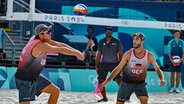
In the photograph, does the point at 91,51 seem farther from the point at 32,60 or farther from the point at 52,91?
the point at 32,60

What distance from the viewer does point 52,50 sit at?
20.3 feet

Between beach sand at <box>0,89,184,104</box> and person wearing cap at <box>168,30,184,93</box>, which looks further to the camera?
person wearing cap at <box>168,30,184,93</box>

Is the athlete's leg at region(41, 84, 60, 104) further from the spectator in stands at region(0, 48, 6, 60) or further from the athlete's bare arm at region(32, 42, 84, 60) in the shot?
the spectator in stands at region(0, 48, 6, 60)

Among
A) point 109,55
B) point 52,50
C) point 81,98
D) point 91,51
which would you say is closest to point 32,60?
point 52,50

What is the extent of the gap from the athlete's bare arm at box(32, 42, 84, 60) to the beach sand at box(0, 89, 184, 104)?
3.45m

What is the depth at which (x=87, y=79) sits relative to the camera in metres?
12.2

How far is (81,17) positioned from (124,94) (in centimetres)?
653

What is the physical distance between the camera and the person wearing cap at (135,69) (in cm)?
684

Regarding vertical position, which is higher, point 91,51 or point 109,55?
point 109,55

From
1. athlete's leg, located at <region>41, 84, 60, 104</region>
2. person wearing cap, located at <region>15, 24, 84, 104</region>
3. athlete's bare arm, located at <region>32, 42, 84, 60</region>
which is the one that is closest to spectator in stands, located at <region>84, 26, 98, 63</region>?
athlete's leg, located at <region>41, 84, 60, 104</region>

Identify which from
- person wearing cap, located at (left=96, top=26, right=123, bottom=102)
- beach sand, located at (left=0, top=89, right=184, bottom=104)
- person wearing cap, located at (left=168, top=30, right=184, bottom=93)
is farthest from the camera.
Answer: person wearing cap, located at (left=168, top=30, right=184, bottom=93)

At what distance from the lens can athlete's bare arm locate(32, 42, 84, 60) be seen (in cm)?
614

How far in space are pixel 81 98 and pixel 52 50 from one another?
4.56 meters

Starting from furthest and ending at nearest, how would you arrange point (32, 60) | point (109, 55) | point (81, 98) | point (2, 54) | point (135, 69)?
point (2, 54) < point (81, 98) < point (109, 55) < point (135, 69) < point (32, 60)
